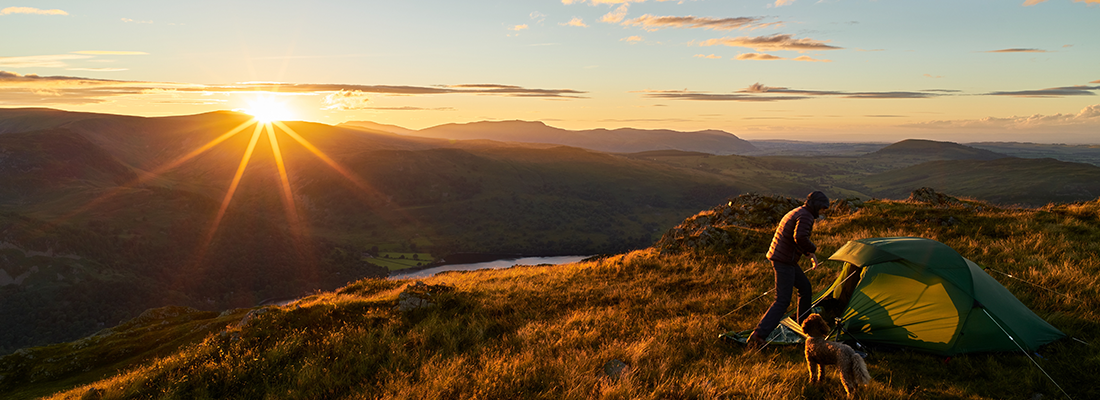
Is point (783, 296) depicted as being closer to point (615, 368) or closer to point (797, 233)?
point (797, 233)

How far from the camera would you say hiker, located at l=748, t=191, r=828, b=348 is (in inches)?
336

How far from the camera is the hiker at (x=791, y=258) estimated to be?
8.52 meters

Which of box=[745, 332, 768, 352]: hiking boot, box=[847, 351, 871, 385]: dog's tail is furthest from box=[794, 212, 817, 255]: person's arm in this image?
box=[847, 351, 871, 385]: dog's tail

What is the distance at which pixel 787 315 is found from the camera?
10102 millimetres

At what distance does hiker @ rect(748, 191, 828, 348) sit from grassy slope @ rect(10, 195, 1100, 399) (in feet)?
1.82

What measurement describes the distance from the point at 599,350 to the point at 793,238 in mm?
4374

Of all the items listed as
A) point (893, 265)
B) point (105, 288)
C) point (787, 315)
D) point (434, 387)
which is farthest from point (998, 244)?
point (105, 288)

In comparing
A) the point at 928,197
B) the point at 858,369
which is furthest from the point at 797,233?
the point at 928,197

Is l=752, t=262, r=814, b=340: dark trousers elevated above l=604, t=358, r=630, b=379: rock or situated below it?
above

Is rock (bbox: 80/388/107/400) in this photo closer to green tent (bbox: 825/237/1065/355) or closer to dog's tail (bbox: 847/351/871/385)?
dog's tail (bbox: 847/351/871/385)

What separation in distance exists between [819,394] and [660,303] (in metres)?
5.04

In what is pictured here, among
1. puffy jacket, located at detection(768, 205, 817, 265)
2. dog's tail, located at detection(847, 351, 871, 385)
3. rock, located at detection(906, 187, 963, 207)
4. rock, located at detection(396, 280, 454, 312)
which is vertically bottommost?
rock, located at detection(396, 280, 454, 312)

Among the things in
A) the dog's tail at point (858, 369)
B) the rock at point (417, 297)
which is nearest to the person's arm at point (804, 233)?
the dog's tail at point (858, 369)

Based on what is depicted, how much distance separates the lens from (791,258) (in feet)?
29.1
